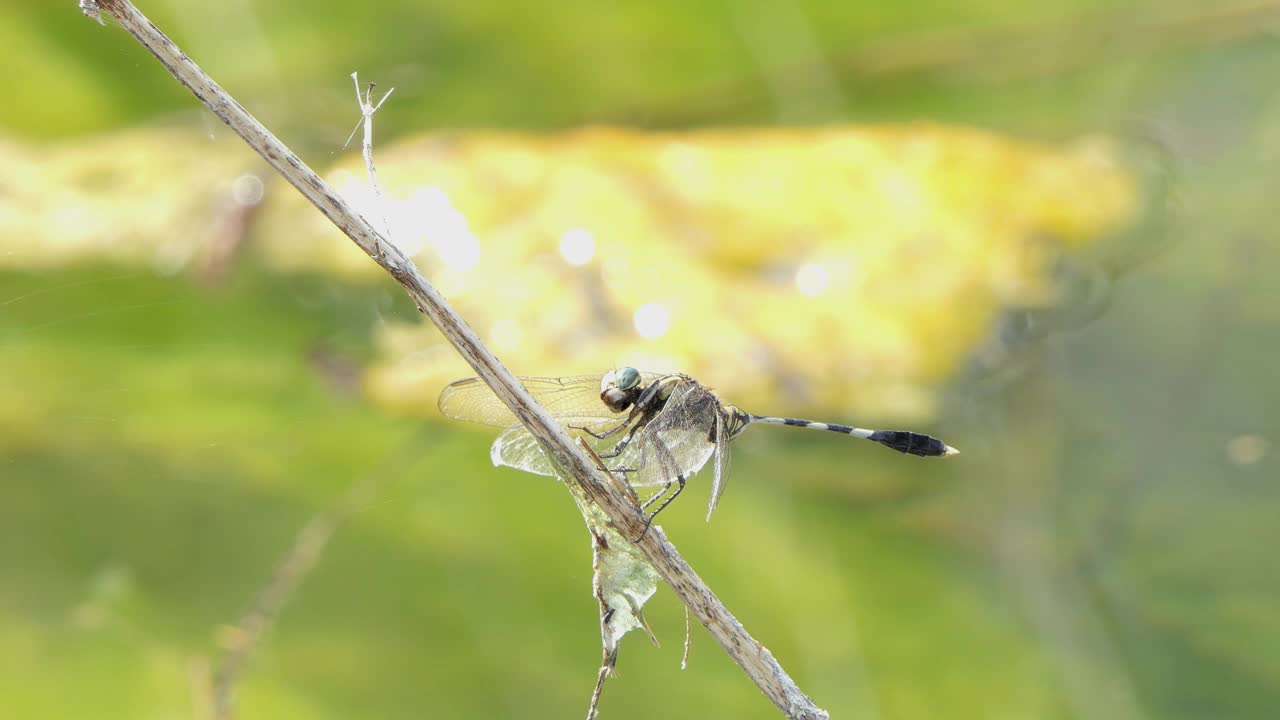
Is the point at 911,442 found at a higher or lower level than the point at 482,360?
higher

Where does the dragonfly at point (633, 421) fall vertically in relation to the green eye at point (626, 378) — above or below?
below

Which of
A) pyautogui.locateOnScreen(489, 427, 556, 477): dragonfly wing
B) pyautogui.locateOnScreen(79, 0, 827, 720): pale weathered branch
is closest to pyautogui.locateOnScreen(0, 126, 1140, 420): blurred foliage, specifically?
pyautogui.locateOnScreen(489, 427, 556, 477): dragonfly wing

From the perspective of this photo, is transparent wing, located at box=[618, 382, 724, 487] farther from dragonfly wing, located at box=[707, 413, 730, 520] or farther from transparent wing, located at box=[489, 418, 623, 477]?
transparent wing, located at box=[489, 418, 623, 477]

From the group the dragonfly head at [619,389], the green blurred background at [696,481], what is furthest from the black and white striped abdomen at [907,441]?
the dragonfly head at [619,389]

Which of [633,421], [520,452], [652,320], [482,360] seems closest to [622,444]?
[633,421]

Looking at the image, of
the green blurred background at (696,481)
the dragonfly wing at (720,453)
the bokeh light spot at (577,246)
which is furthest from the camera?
the bokeh light spot at (577,246)

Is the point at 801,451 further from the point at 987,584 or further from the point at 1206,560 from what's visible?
the point at 1206,560

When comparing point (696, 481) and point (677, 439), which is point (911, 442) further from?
point (677, 439)

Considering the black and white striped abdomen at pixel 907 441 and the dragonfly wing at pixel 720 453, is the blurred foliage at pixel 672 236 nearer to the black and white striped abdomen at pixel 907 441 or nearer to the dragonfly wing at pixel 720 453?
the black and white striped abdomen at pixel 907 441
